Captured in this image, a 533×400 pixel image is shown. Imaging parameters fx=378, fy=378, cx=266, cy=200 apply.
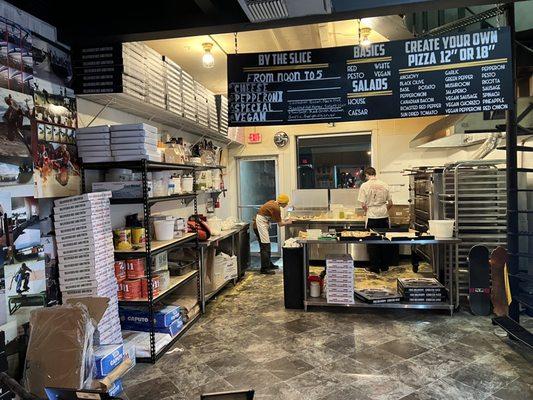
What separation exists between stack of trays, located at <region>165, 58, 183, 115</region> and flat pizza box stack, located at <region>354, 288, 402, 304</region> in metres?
3.09

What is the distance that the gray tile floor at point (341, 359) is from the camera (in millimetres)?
2803

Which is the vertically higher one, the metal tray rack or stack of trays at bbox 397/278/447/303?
the metal tray rack

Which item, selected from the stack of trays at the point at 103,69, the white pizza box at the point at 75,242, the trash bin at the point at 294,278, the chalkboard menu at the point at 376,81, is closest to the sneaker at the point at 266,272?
the trash bin at the point at 294,278

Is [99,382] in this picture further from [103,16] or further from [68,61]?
[103,16]

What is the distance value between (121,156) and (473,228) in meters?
4.12

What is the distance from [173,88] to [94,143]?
4.25ft

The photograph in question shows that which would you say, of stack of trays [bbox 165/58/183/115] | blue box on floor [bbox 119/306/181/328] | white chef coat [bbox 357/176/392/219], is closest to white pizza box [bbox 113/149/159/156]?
stack of trays [bbox 165/58/183/115]

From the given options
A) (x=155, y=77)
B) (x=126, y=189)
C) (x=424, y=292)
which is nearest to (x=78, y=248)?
(x=126, y=189)

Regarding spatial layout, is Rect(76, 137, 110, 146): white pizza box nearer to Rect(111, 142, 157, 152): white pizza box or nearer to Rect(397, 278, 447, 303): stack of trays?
Rect(111, 142, 157, 152): white pizza box

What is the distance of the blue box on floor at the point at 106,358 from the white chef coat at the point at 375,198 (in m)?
4.48

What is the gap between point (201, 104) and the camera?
5.16m

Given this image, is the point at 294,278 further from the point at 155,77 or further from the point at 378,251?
the point at 155,77

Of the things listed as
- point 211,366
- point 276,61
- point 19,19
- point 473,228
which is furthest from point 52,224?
point 473,228

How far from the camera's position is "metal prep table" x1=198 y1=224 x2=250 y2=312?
181 inches
